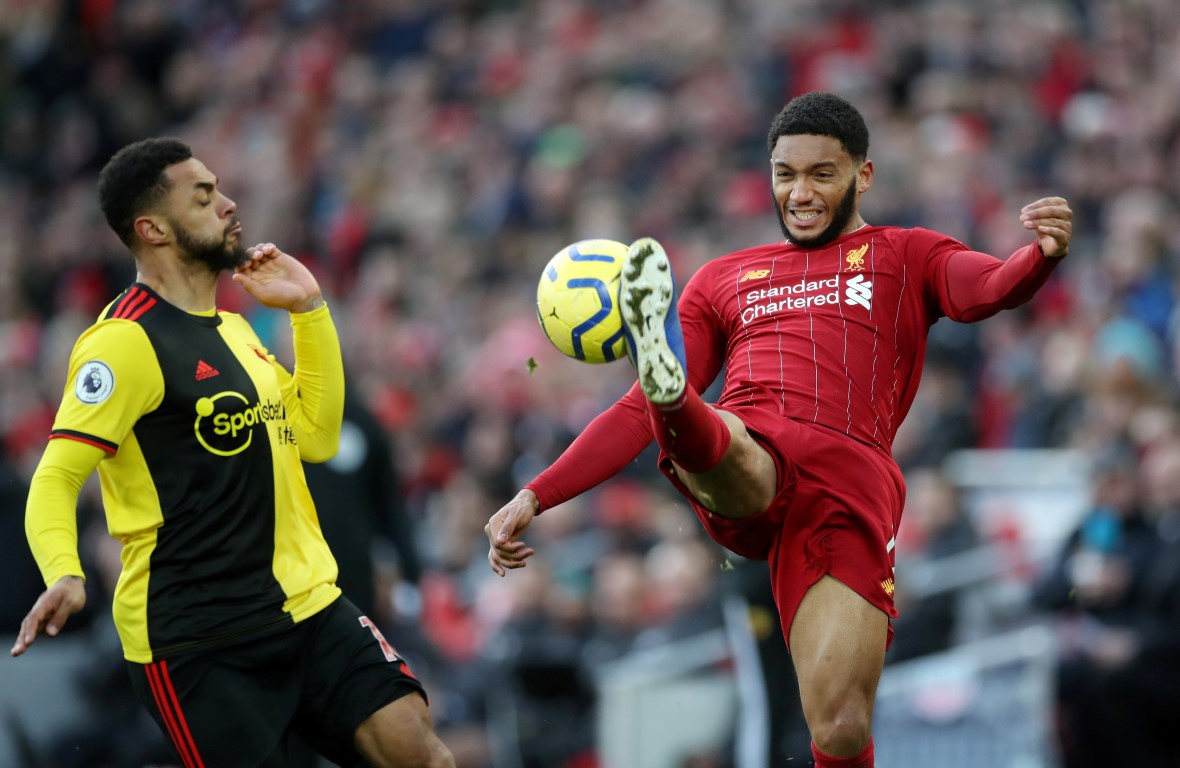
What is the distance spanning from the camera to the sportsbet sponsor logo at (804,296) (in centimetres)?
565

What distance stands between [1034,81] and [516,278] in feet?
15.2

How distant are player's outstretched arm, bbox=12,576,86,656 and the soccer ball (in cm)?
168

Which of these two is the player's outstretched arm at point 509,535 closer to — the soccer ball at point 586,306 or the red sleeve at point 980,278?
the soccer ball at point 586,306

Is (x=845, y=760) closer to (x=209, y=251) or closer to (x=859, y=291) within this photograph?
(x=859, y=291)

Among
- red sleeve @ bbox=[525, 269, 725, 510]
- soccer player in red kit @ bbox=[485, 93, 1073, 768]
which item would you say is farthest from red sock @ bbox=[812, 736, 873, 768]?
red sleeve @ bbox=[525, 269, 725, 510]

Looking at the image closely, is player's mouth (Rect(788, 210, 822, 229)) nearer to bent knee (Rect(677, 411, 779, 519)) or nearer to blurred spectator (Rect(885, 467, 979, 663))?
bent knee (Rect(677, 411, 779, 519))

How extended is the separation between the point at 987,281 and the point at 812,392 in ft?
2.24

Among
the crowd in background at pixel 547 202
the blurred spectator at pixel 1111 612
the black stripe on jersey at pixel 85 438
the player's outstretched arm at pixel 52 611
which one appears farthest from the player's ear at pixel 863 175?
the blurred spectator at pixel 1111 612

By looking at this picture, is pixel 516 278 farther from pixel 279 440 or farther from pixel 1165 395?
pixel 279 440

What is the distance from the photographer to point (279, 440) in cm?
568

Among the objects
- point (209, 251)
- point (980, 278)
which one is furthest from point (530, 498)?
point (980, 278)

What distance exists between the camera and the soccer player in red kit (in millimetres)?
5145

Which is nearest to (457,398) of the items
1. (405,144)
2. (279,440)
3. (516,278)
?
(516,278)

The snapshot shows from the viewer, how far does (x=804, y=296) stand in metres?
5.72
